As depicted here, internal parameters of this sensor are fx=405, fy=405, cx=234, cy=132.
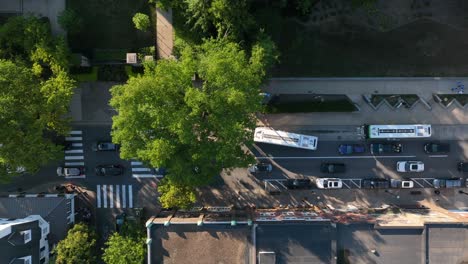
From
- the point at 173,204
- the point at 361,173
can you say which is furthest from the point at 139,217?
the point at 361,173

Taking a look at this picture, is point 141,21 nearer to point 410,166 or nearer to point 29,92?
point 29,92

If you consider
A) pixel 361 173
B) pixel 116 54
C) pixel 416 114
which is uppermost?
pixel 116 54

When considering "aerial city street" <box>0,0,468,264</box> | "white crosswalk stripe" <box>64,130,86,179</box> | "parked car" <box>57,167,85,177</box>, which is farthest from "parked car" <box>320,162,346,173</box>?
"white crosswalk stripe" <box>64,130,86,179</box>

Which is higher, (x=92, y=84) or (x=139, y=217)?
(x=92, y=84)

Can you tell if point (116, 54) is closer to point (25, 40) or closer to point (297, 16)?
point (25, 40)

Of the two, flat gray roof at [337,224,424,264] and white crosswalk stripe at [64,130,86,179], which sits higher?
white crosswalk stripe at [64,130,86,179]

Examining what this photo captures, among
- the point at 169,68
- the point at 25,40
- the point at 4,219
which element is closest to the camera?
the point at 169,68

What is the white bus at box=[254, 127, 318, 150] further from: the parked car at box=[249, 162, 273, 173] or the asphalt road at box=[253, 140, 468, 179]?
the parked car at box=[249, 162, 273, 173]
